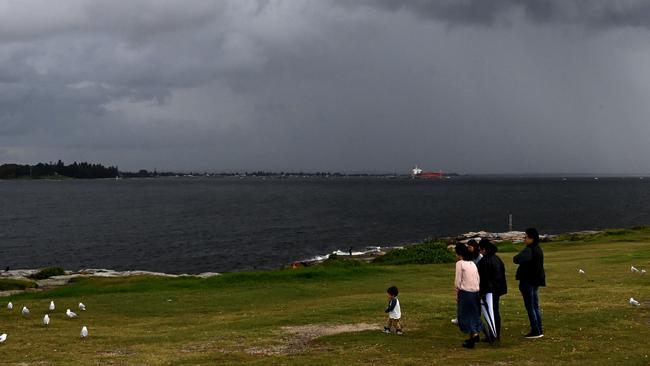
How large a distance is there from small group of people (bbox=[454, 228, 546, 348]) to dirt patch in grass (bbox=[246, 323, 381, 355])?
3.84 metres

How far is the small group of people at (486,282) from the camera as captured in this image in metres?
15.9

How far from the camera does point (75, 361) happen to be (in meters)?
16.3

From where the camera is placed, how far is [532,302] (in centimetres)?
1639

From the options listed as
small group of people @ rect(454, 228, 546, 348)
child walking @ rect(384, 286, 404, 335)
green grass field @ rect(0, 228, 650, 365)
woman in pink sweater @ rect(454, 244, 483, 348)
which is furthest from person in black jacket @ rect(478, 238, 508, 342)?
child walking @ rect(384, 286, 404, 335)

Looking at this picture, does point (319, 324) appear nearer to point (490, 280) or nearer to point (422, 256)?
point (490, 280)

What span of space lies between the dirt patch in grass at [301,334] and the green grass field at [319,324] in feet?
0.19

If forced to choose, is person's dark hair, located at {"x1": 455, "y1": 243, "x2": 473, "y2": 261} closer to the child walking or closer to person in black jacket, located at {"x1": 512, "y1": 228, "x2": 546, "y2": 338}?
person in black jacket, located at {"x1": 512, "y1": 228, "x2": 546, "y2": 338}

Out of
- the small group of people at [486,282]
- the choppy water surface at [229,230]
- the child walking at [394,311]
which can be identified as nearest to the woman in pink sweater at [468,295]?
the small group of people at [486,282]

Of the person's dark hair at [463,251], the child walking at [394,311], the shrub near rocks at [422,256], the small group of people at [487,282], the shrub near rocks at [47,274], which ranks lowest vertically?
the shrub near rocks at [47,274]

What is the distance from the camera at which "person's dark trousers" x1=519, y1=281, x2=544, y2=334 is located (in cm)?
1633

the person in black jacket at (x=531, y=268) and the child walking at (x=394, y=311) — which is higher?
the person in black jacket at (x=531, y=268)

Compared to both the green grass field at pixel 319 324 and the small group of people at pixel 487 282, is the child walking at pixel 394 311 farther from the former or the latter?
the small group of people at pixel 487 282

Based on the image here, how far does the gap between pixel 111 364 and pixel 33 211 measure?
16910 cm

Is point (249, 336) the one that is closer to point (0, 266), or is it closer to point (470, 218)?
point (0, 266)
